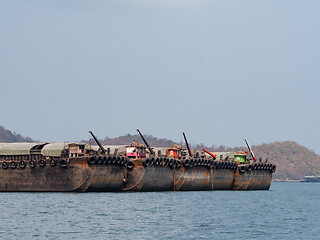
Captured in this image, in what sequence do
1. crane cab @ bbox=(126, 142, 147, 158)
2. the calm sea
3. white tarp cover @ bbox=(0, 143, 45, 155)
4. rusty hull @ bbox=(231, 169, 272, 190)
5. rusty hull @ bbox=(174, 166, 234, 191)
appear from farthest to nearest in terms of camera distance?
rusty hull @ bbox=(231, 169, 272, 190)
rusty hull @ bbox=(174, 166, 234, 191)
crane cab @ bbox=(126, 142, 147, 158)
white tarp cover @ bbox=(0, 143, 45, 155)
the calm sea

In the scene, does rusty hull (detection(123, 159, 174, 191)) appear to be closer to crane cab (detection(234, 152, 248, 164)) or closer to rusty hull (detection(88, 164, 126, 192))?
rusty hull (detection(88, 164, 126, 192))

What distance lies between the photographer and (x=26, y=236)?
40.8 meters

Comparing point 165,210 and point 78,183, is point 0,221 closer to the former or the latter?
point 165,210

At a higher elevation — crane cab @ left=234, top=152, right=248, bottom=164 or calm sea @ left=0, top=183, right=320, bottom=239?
crane cab @ left=234, top=152, right=248, bottom=164

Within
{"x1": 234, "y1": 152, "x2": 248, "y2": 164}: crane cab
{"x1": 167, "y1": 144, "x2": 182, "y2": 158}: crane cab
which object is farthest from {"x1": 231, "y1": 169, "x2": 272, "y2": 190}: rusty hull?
{"x1": 167, "y1": 144, "x2": 182, "y2": 158}: crane cab

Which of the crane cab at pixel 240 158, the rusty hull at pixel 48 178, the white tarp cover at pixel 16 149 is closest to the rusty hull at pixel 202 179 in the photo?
the crane cab at pixel 240 158

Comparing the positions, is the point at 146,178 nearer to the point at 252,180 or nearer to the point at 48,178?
the point at 48,178

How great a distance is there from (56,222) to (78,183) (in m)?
23.1

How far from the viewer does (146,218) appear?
5138 centimetres

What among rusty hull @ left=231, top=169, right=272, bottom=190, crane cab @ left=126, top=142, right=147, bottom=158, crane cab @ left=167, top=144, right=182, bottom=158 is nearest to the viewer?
crane cab @ left=126, top=142, right=147, bottom=158

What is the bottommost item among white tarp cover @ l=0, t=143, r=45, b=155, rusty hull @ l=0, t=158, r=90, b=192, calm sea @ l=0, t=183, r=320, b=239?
calm sea @ l=0, t=183, r=320, b=239

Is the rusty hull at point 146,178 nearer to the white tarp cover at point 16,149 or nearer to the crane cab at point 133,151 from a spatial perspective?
the crane cab at point 133,151

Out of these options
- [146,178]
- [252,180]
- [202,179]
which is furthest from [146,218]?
[252,180]

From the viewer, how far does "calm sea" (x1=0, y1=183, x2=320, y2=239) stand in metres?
42.9
